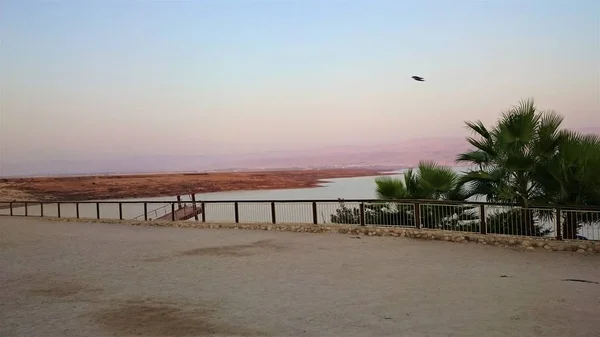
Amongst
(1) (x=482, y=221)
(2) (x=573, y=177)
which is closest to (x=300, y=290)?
(1) (x=482, y=221)

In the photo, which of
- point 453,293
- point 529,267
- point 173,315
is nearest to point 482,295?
point 453,293

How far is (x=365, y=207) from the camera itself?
1500 centimetres

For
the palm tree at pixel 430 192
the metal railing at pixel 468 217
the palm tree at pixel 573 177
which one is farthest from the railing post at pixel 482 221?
the palm tree at pixel 573 177

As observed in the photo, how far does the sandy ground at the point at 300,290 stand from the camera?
18.2 feet

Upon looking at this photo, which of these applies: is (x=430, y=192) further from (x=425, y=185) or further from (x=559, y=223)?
(x=559, y=223)

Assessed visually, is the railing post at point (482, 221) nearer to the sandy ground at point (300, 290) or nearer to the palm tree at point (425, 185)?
the sandy ground at point (300, 290)

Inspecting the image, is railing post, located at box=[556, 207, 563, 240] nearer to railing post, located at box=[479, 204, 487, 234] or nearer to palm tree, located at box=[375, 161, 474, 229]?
railing post, located at box=[479, 204, 487, 234]

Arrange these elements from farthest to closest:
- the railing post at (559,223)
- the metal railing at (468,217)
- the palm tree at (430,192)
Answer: the palm tree at (430,192) → the metal railing at (468,217) → the railing post at (559,223)

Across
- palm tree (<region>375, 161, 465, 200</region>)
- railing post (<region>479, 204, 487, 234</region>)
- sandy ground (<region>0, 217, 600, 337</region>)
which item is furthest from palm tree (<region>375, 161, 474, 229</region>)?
sandy ground (<region>0, 217, 600, 337</region>)

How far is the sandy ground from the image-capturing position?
5.56 meters

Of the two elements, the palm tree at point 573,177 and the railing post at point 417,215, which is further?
the railing post at point 417,215

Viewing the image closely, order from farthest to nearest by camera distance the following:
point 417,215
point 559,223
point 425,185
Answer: point 425,185 < point 417,215 < point 559,223

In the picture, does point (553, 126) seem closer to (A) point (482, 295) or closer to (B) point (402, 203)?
(B) point (402, 203)

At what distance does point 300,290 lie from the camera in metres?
7.52
